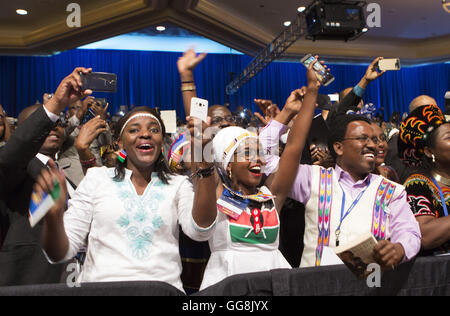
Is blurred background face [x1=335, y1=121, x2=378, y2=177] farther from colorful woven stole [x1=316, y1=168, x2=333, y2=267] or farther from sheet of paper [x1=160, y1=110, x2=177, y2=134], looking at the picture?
sheet of paper [x1=160, y1=110, x2=177, y2=134]

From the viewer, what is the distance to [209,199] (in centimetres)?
149

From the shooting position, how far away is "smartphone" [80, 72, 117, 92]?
1628 millimetres

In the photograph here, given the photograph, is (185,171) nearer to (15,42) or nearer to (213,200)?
(213,200)

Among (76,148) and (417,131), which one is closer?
(417,131)

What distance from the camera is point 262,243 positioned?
176 centimetres

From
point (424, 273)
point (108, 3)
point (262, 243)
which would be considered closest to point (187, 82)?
point (262, 243)

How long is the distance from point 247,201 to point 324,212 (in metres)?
0.36

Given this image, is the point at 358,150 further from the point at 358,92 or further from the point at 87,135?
the point at 87,135

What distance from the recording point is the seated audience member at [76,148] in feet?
8.54

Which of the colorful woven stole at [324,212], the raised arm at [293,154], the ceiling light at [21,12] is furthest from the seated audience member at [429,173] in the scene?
the ceiling light at [21,12]

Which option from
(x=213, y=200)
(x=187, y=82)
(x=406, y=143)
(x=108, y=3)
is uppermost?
(x=108, y=3)

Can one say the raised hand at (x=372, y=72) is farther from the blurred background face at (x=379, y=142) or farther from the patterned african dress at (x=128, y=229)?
the patterned african dress at (x=128, y=229)

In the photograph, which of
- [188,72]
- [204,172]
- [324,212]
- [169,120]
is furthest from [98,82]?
[324,212]

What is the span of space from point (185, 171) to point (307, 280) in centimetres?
127
